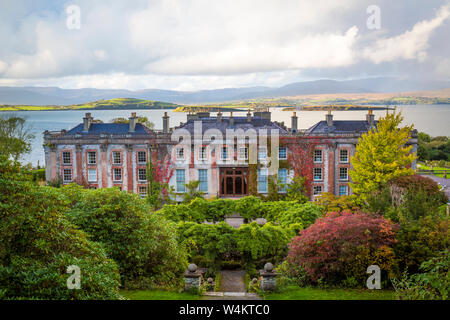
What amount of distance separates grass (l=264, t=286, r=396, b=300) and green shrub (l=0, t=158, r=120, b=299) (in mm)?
7296

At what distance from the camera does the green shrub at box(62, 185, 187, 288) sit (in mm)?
15120

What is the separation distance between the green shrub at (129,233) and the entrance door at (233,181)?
24437mm

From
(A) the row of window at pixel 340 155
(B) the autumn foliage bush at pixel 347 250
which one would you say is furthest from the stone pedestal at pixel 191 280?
(A) the row of window at pixel 340 155

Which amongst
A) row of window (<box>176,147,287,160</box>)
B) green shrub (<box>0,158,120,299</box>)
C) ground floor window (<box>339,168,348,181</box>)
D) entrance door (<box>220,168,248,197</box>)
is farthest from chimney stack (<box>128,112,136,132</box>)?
green shrub (<box>0,158,120,299</box>)

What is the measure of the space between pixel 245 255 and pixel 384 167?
15184mm

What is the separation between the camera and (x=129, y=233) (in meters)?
15.3

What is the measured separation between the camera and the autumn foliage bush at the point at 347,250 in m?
16.7

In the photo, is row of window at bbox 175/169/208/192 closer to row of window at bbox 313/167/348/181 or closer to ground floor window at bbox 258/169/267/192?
ground floor window at bbox 258/169/267/192

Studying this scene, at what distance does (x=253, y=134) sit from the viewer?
135ft

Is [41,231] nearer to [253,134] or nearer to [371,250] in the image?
[371,250]
